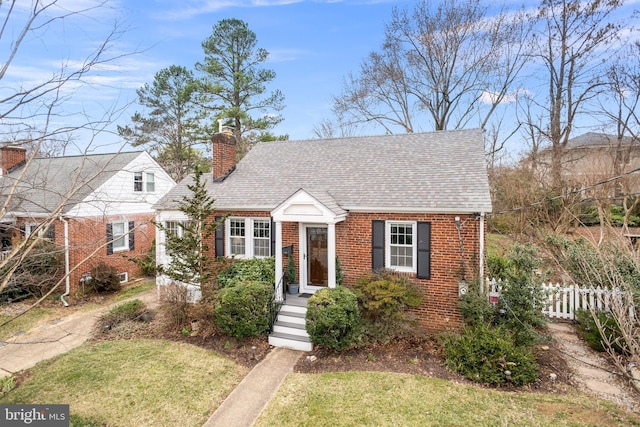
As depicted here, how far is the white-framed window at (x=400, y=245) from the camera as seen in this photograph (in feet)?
32.4

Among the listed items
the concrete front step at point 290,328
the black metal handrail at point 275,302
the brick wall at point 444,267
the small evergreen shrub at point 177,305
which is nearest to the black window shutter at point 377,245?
the brick wall at point 444,267

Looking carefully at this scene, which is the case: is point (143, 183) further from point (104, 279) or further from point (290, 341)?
point (290, 341)

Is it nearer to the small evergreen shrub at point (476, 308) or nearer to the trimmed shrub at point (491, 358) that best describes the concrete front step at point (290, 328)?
the trimmed shrub at point (491, 358)

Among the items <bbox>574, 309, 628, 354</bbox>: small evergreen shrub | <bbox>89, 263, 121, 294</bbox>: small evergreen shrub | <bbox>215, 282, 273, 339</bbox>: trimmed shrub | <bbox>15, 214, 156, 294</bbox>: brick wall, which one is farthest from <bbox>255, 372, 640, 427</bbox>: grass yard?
<bbox>89, 263, 121, 294</bbox>: small evergreen shrub

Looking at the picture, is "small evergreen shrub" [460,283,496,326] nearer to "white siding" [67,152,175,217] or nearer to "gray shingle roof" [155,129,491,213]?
"gray shingle roof" [155,129,491,213]

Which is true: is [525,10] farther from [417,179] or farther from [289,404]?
[289,404]

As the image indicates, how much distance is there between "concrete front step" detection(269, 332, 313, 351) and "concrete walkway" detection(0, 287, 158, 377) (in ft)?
16.0

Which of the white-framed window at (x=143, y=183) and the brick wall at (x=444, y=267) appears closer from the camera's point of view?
the brick wall at (x=444, y=267)

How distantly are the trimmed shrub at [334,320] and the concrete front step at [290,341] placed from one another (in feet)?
1.17

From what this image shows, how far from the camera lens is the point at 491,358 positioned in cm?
725

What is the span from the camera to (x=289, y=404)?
645 cm

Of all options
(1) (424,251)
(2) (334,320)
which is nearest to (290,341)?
(2) (334,320)

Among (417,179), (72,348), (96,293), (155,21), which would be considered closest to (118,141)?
(155,21)

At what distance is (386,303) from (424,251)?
6.49 feet
